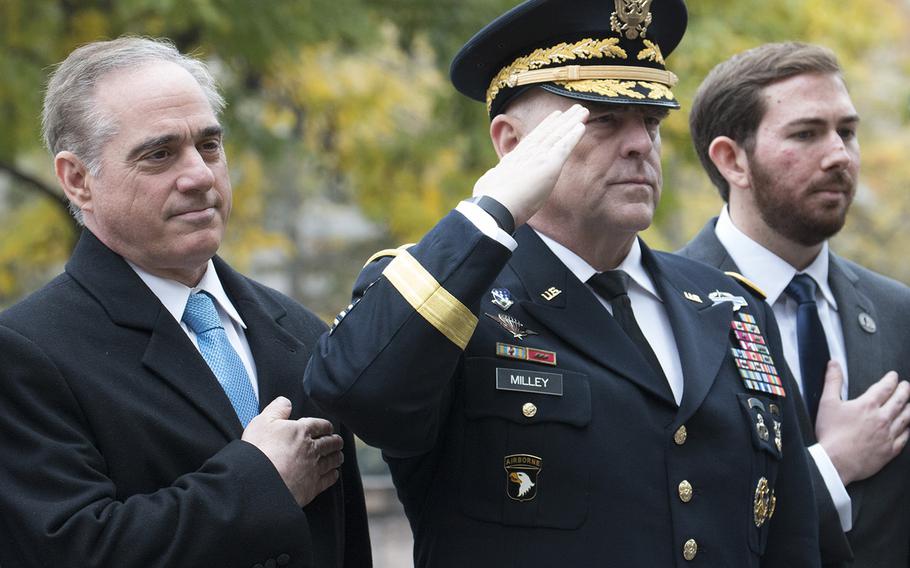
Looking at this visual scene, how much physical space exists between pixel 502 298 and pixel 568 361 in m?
0.22

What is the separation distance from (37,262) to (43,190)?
5.35 ft

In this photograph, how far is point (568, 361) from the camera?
3.15 m

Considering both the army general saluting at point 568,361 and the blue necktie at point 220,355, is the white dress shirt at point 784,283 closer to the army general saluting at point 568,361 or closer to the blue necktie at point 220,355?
the army general saluting at point 568,361

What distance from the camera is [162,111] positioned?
315 cm

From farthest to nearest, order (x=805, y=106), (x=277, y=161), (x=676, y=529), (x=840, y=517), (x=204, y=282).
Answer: (x=277, y=161) < (x=805, y=106) < (x=840, y=517) < (x=204, y=282) < (x=676, y=529)

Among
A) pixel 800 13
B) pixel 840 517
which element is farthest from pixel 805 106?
pixel 800 13

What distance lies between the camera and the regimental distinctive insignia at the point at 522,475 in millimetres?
3041

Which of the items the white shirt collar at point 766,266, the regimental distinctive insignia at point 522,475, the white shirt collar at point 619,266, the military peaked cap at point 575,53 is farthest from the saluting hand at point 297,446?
the white shirt collar at point 766,266

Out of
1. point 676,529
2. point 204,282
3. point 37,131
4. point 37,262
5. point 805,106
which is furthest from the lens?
point 37,262

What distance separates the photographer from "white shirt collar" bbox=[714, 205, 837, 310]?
14.2ft

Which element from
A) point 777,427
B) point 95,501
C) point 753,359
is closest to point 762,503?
point 777,427

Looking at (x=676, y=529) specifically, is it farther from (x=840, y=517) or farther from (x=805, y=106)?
(x=805, y=106)

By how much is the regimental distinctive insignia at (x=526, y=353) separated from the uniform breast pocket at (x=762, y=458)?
0.53 meters

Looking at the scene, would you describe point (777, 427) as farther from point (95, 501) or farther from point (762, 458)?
point (95, 501)
